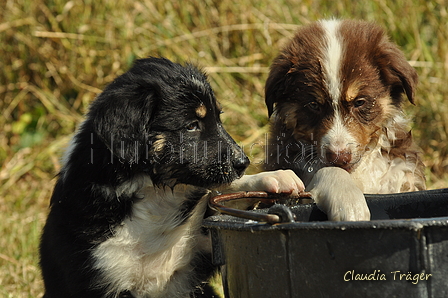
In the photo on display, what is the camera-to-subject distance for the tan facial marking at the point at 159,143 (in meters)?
2.97

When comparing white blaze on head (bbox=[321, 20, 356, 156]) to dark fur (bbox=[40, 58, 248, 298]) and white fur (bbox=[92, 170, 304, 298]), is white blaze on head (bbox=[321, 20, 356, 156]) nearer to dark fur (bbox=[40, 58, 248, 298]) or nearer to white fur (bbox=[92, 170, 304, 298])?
white fur (bbox=[92, 170, 304, 298])

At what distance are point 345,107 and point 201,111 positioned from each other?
0.92m

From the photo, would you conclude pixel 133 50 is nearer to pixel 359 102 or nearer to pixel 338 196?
pixel 359 102

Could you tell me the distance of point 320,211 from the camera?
9.00ft

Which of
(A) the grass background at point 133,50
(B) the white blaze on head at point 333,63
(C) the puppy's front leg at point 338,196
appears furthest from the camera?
(A) the grass background at point 133,50

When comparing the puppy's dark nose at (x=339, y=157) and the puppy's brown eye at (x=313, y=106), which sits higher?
the puppy's brown eye at (x=313, y=106)

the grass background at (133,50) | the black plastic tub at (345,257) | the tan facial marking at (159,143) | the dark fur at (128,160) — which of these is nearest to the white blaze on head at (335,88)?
the dark fur at (128,160)

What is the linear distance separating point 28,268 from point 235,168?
2141 mm

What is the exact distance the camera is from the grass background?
6.41 meters

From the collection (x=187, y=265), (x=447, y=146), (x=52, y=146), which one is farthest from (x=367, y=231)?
(x=52, y=146)

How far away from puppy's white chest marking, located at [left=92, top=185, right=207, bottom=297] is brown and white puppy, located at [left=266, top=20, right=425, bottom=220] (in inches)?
31.8

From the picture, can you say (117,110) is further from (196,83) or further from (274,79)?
(274,79)

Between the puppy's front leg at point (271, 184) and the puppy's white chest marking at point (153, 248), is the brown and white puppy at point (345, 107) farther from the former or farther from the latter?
the puppy's white chest marking at point (153, 248)

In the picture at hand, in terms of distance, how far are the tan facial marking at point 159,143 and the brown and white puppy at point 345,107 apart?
0.95m
